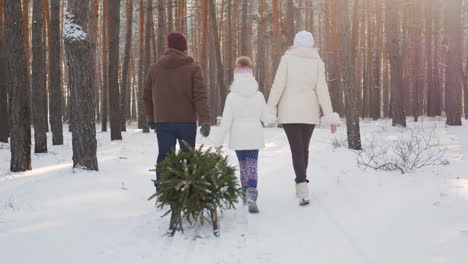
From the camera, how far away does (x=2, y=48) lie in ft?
41.4

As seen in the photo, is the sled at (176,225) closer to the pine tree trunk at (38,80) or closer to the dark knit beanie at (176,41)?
the dark knit beanie at (176,41)

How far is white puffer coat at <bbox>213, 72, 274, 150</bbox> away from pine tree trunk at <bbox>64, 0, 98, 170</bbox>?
3.32 metres

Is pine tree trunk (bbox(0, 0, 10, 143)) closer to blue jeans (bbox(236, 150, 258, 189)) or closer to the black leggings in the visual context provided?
blue jeans (bbox(236, 150, 258, 189))

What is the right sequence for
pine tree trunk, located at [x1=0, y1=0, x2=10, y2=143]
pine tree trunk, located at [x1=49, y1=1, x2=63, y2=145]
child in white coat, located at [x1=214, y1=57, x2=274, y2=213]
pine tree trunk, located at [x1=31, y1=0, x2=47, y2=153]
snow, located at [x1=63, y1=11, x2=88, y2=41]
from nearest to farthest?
child in white coat, located at [x1=214, y1=57, x2=274, y2=213] → snow, located at [x1=63, y1=11, x2=88, y2=41] → pine tree trunk, located at [x1=31, y1=0, x2=47, y2=153] → pine tree trunk, located at [x1=49, y1=1, x2=63, y2=145] → pine tree trunk, located at [x1=0, y1=0, x2=10, y2=143]

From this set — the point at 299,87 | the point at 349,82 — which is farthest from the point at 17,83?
the point at 349,82

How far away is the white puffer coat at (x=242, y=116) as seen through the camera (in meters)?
4.64

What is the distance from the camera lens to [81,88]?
675 cm

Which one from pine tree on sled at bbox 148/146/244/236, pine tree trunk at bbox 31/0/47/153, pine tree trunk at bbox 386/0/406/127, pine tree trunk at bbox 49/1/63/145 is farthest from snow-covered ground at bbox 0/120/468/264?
pine tree trunk at bbox 386/0/406/127

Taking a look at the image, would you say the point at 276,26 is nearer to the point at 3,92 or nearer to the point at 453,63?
the point at 453,63

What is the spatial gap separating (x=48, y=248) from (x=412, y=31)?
2513cm

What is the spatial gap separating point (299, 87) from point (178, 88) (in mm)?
1570

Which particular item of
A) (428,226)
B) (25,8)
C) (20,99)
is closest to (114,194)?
(20,99)

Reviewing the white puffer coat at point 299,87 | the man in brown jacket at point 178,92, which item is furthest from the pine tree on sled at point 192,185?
the white puffer coat at point 299,87

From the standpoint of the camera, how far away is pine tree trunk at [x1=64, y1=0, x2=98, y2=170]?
664cm
